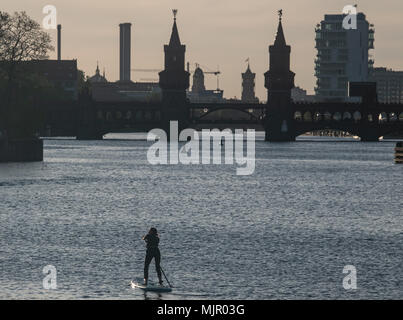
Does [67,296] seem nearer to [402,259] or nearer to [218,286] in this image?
[218,286]

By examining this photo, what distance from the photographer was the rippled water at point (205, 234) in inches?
1786

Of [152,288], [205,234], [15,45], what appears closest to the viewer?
[152,288]

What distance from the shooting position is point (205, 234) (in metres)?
63.3

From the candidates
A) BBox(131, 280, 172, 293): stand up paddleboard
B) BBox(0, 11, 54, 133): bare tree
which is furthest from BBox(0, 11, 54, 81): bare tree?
BBox(131, 280, 172, 293): stand up paddleboard

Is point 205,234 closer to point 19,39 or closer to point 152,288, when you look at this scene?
point 152,288

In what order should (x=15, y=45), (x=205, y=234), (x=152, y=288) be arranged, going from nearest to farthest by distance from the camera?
(x=152, y=288)
(x=205, y=234)
(x=15, y=45)

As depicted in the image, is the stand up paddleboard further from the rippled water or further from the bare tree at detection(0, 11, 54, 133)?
the bare tree at detection(0, 11, 54, 133)

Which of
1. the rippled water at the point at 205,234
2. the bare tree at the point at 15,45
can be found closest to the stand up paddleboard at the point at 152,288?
the rippled water at the point at 205,234

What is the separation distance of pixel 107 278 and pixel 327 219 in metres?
29.7

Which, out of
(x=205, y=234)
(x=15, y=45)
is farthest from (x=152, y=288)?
(x=15, y=45)

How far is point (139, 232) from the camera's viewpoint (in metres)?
64.6

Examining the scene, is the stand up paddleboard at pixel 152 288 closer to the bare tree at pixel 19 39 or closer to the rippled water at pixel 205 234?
the rippled water at pixel 205 234

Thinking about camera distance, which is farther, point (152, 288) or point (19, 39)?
point (19, 39)

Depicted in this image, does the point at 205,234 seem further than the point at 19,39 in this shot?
No
